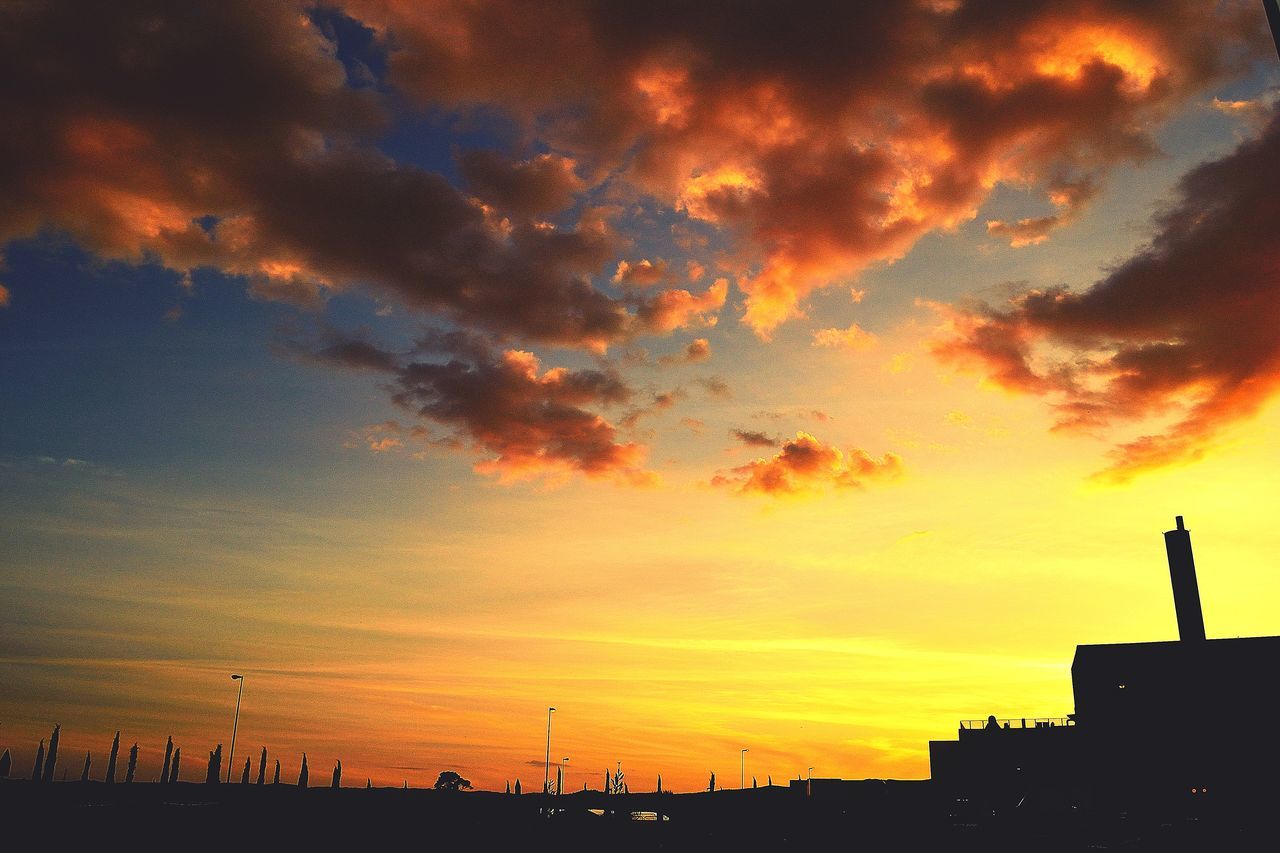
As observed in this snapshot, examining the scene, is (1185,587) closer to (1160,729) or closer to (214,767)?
(1160,729)

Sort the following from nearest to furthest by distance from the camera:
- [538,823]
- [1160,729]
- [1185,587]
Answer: [538,823], [1160,729], [1185,587]

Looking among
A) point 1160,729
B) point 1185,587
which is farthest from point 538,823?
point 1185,587

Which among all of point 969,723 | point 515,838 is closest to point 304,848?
point 515,838

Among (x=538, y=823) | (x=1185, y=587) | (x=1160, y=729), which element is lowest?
(x=538, y=823)

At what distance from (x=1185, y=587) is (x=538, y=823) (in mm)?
67038

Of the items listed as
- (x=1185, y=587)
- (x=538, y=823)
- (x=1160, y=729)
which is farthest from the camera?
(x=1185, y=587)

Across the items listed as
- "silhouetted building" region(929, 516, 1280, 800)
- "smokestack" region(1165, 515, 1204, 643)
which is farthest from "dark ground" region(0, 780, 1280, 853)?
"smokestack" region(1165, 515, 1204, 643)

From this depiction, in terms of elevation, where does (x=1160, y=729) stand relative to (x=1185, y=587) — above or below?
below

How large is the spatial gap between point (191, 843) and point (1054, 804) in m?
77.9

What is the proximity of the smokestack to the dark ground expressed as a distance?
59.6ft

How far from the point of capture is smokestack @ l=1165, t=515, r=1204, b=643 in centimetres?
8900

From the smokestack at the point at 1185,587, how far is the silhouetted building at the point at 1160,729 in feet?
0.33

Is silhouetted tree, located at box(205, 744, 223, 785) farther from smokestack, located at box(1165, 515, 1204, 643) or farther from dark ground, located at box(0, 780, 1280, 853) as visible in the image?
smokestack, located at box(1165, 515, 1204, 643)

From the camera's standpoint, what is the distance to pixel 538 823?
78688 mm
